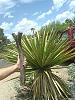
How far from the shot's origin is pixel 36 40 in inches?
323

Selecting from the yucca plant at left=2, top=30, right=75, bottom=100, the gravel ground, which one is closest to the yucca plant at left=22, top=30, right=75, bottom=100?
the yucca plant at left=2, top=30, right=75, bottom=100

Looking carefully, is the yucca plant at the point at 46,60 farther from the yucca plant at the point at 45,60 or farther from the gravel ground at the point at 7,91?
the gravel ground at the point at 7,91

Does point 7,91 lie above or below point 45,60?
below

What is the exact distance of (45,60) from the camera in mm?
8281

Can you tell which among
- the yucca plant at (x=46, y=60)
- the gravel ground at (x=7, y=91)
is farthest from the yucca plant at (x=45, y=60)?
the gravel ground at (x=7, y=91)

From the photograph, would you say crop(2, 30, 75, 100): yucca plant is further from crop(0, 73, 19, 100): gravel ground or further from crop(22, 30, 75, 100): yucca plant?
crop(0, 73, 19, 100): gravel ground

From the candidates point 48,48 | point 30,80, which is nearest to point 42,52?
point 48,48

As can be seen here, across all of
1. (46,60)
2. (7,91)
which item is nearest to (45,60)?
(46,60)

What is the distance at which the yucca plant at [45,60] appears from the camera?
25.5ft

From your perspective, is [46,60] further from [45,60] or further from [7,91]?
[7,91]

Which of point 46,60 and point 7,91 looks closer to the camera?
point 46,60

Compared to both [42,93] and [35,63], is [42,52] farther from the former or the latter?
[42,93]

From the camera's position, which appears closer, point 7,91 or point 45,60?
point 45,60

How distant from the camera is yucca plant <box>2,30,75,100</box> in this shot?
7.76m
